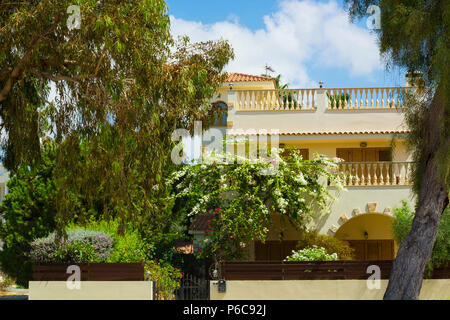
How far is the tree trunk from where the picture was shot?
12172mm

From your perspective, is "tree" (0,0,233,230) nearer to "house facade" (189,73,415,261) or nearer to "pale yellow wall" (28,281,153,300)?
"pale yellow wall" (28,281,153,300)

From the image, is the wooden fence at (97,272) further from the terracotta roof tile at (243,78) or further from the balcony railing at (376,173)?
the terracotta roof tile at (243,78)

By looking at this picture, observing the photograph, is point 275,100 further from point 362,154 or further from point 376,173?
point 376,173

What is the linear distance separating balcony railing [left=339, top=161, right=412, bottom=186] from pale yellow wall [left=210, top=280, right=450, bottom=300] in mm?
4863

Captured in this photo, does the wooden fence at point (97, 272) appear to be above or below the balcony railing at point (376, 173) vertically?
below

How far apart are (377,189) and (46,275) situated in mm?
10231

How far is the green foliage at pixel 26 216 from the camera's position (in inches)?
759

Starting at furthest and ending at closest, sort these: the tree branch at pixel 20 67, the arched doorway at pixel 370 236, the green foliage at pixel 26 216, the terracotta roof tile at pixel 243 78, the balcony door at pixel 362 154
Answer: the terracotta roof tile at pixel 243 78
the balcony door at pixel 362 154
the arched doorway at pixel 370 236
the green foliage at pixel 26 216
the tree branch at pixel 20 67

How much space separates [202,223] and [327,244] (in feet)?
13.6

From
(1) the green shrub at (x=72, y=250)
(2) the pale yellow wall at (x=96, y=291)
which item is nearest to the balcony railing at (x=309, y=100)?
(1) the green shrub at (x=72, y=250)

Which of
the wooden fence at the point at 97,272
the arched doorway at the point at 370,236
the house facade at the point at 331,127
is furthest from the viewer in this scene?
the arched doorway at the point at 370,236

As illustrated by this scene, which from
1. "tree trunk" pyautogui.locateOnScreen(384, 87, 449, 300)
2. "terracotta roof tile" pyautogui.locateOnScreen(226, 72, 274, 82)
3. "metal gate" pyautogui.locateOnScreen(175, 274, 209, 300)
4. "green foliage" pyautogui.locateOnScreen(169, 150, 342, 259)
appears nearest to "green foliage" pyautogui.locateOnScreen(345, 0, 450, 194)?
"tree trunk" pyautogui.locateOnScreen(384, 87, 449, 300)

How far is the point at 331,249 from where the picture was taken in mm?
16844

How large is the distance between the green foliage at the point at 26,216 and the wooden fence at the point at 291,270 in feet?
26.7
